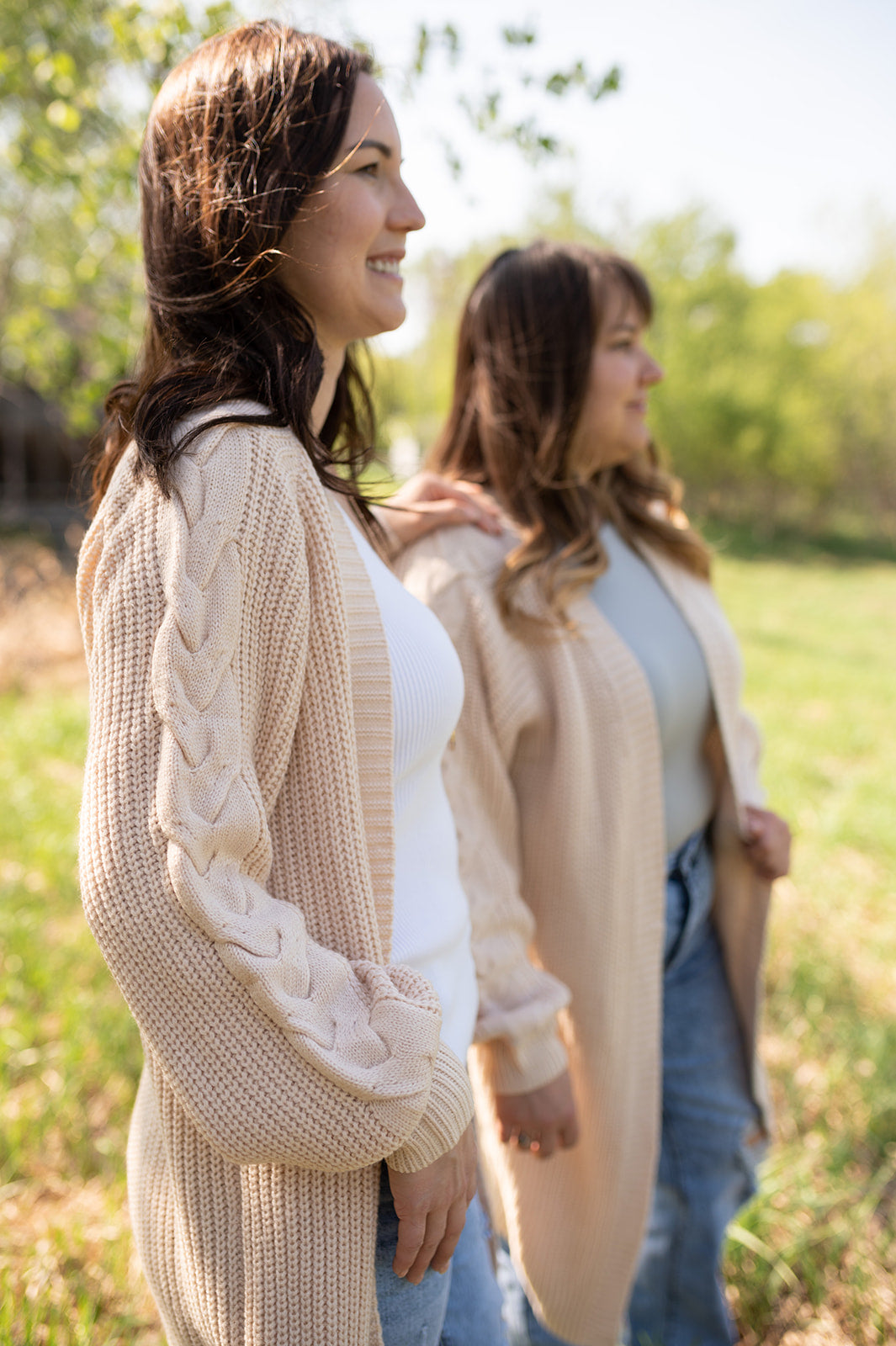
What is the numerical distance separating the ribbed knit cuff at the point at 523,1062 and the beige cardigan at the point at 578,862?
3.0 inches

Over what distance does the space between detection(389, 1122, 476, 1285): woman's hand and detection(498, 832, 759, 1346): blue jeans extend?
1.04 metres

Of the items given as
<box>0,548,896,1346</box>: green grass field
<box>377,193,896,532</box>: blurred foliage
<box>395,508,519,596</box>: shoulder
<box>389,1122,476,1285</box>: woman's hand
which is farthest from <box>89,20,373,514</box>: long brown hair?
<box>377,193,896,532</box>: blurred foliage

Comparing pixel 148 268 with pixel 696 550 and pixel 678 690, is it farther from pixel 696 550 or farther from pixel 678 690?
pixel 696 550

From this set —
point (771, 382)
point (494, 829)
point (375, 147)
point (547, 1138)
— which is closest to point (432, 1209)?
point (547, 1138)

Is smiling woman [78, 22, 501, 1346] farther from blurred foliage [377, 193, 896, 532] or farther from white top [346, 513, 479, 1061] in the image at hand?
blurred foliage [377, 193, 896, 532]

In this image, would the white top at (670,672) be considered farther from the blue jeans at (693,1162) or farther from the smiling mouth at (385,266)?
the smiling mouth at (385,266)

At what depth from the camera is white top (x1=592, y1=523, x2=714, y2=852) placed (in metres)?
2.00

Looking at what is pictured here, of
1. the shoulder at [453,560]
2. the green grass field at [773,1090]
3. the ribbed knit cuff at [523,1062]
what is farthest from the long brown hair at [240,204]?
the green grass field at [773,1090]

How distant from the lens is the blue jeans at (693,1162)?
2.16 metres

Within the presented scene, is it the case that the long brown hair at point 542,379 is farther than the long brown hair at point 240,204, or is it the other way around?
the long brown hair at point 542,379

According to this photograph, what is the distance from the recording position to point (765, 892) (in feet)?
7.17

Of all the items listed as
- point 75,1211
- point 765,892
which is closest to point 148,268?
point 765,892

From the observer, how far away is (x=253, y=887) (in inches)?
40.6

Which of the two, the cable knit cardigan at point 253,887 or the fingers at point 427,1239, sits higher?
the cable knit cardigan at point 253,887
